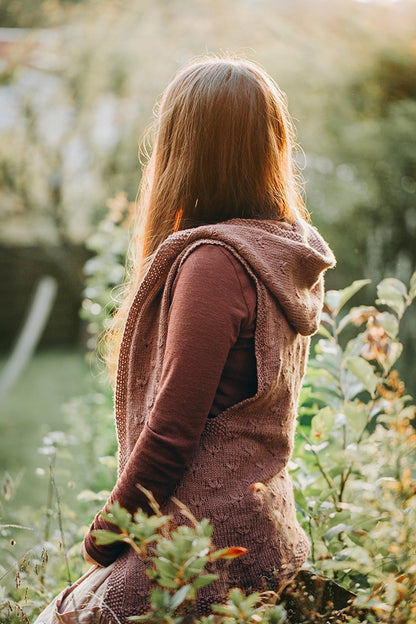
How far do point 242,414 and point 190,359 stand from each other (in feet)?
0.59

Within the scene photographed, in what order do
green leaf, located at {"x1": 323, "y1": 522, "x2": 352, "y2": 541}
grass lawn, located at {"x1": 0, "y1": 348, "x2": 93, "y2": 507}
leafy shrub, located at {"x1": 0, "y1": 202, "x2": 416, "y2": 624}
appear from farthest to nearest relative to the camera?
grass lawn, located at {"x1": 0, "y1": 348, "x2": 93, "y2": 507}
green leaf, located at {"x1": 323, "y1": 522, "x2": 352, "y2": 541}
leafy shrub, located at {"x1": 0, "y1": 202, "x2": 416, "y2": 624}

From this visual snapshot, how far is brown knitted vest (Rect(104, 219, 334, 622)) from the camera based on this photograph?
1246 mm

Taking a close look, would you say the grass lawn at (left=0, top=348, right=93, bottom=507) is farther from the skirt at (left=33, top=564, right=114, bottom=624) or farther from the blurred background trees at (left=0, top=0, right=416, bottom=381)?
the skirt at (left=33, top=564, right=114, bottom=624)

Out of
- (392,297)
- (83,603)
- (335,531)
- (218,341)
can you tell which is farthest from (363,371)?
(83,603)

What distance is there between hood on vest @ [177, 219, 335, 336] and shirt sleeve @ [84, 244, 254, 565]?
0.10ft

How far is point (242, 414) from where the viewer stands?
4.25ft

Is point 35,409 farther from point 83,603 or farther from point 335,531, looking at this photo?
point 83,603

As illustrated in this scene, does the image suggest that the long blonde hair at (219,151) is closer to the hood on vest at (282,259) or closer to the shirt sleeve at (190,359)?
the hood on vest at (282,259)

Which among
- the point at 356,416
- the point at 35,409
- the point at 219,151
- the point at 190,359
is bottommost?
the point at 35,409

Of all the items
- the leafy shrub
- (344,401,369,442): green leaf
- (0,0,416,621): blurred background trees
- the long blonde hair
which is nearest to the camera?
the leafy shrub

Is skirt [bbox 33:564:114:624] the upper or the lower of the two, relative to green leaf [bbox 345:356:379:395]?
lower

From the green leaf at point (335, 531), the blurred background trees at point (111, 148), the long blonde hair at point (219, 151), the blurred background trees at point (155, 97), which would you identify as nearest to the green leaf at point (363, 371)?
the green leaf at point (335, 531)

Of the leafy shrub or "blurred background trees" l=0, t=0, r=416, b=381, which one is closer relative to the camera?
the leafy shrub

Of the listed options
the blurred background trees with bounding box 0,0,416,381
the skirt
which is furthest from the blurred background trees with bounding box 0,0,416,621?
the skirt
